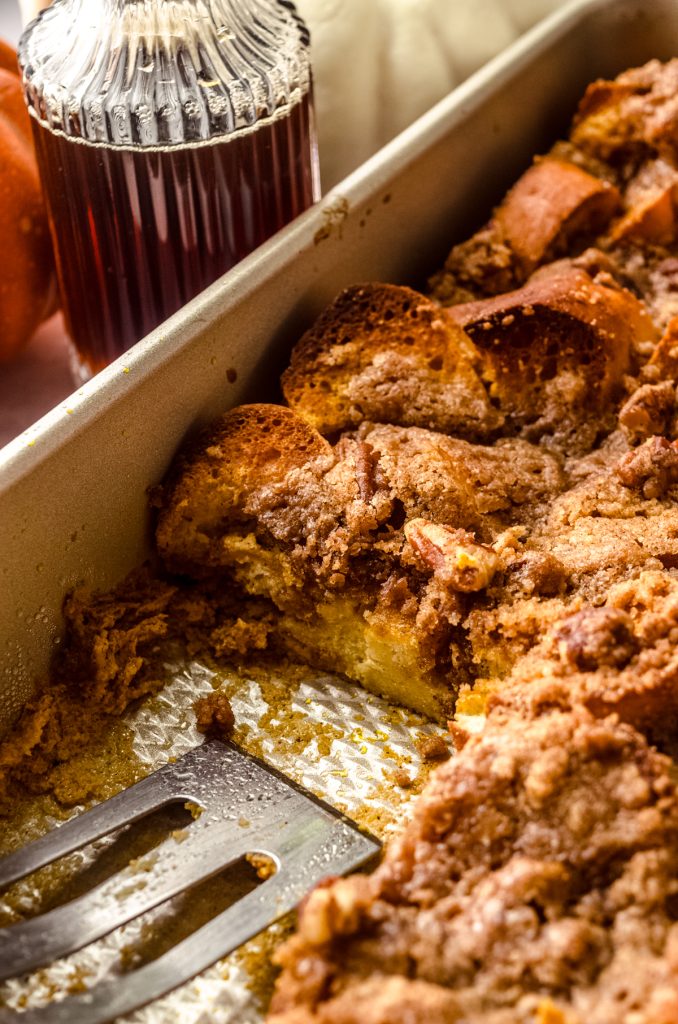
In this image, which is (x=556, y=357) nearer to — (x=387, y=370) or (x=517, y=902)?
(x=387, y=370)

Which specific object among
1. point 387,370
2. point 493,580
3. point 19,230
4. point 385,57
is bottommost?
point 493,580

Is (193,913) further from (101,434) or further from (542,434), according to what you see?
(542,434)

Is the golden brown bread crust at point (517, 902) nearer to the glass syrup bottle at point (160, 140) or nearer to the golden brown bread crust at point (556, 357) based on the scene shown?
the golden brown bread crust at point (556, 357)

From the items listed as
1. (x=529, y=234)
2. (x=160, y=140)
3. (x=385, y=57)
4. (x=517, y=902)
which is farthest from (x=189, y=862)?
(x=385, y=57)

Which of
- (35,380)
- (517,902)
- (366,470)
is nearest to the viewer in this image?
(517,902)

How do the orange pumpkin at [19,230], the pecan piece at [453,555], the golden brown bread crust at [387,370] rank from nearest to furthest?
1. the pecan piece at [453,555]
2. the golden brown bread crust at [387,370]
3. the orange pumpkin at [19,230]

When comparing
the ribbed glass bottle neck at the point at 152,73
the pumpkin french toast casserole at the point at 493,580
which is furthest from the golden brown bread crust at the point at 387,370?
the ribbed glass bottle neck at the point at 152,73
